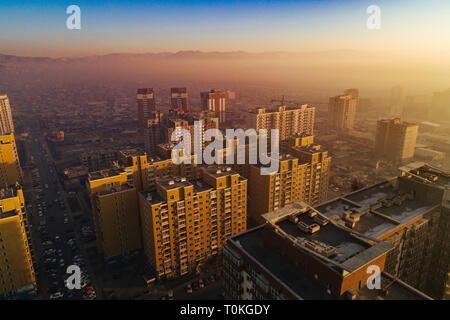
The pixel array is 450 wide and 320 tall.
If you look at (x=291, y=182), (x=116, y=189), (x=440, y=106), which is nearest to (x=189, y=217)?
(x=116, y=189)

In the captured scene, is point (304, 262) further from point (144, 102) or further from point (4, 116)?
point (4, 116)

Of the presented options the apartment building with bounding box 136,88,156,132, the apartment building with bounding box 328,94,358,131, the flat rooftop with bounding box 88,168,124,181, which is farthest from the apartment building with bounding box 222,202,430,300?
the apartment building with bounding box 328,94,358,131

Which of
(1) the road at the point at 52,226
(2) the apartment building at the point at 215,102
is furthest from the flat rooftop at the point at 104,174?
(2) the apartment building at the point at 215,102

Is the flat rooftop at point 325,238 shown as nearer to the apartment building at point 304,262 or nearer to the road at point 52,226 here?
the apartment building at point 304,262

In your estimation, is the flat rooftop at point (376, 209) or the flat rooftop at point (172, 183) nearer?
the flat rooftop at point (376, 209)

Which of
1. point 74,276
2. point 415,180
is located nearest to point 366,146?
point 415,180

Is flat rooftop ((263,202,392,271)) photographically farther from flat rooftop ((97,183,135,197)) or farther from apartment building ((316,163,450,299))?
flat rooftop ((97,183,135,197))
